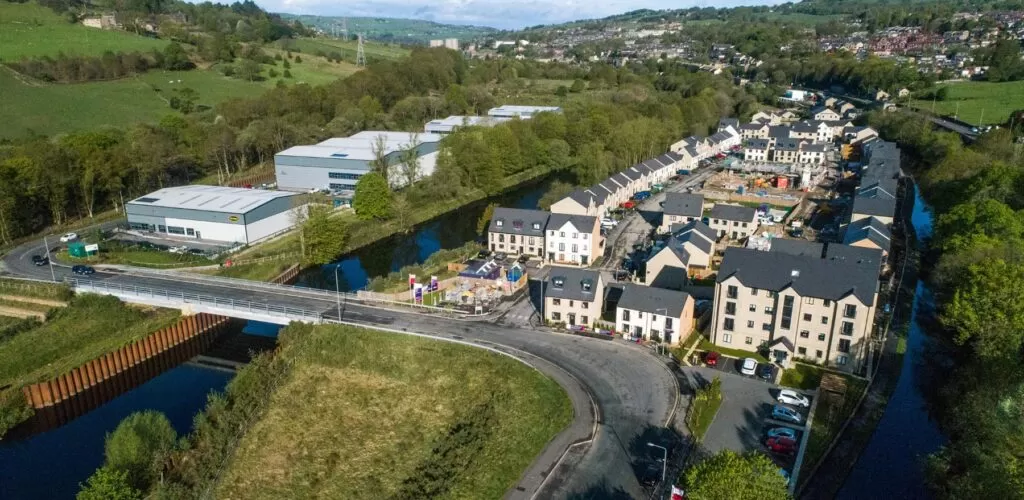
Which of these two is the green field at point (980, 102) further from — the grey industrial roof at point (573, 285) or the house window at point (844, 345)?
the grey industrial roof at point (573, 285)

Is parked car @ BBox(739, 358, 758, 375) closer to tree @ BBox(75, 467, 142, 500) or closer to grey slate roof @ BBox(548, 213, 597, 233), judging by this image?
grey slate roof @ BBox(548, 213, 597, 233)

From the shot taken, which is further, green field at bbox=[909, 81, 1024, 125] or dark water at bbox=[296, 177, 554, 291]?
green field at bbox=[909, 81, 1024, 125]

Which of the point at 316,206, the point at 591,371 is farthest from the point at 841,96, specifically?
the point at 591,371

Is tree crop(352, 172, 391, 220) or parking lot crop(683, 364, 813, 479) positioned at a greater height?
tree crop(352, 172, 391, 220)

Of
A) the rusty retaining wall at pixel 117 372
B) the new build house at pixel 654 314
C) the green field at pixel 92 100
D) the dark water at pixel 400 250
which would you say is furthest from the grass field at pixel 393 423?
the green field at pixel 92 100

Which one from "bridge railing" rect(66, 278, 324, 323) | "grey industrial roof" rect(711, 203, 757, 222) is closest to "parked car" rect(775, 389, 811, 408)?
"bridge railing" rect(66, 278, 324, 323)

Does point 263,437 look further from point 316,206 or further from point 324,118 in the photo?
point 324,118
